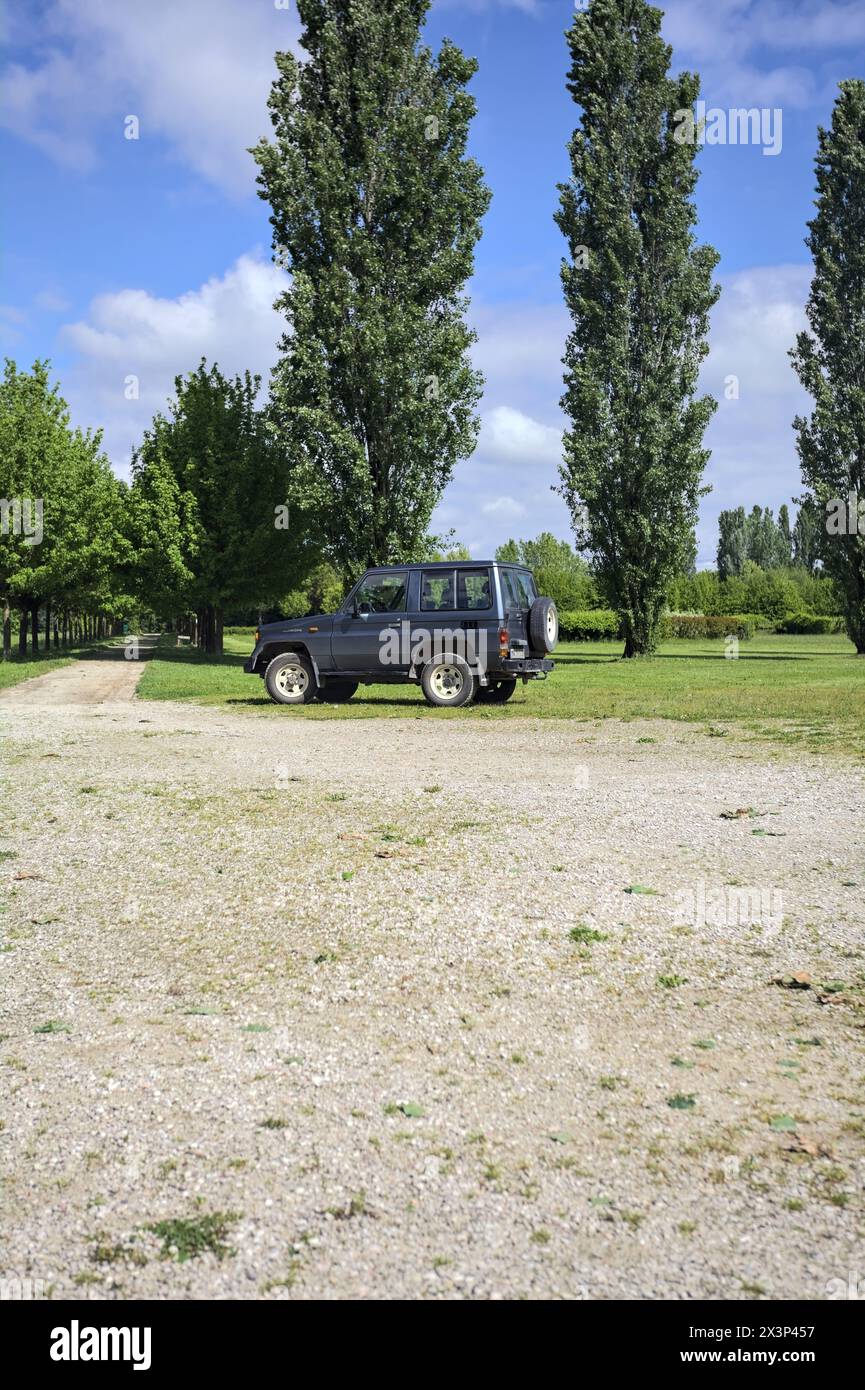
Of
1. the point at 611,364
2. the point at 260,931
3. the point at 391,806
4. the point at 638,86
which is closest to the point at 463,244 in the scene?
the point at 611,364

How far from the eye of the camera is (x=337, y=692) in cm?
1902

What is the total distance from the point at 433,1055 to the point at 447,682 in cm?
1366

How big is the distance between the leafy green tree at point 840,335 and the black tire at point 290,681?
26.2 meters

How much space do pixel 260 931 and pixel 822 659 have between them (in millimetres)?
33601

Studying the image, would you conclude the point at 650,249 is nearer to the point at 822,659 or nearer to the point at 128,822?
the point at 822,659

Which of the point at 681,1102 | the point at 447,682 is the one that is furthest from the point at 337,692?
the point at 681,1102

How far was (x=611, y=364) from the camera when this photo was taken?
114 feet

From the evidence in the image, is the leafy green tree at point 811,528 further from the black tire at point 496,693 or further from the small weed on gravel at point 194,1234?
the small weed on gravel at point 194,1234

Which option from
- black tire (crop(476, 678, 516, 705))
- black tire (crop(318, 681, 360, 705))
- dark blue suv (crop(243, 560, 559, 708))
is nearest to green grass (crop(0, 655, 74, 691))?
black tire (crop(318, 681, 360, 705))

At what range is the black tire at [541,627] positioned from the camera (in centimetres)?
1628

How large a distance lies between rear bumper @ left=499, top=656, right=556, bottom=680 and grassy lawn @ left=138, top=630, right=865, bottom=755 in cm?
66

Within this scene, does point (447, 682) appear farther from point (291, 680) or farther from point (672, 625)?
point (672, 625)

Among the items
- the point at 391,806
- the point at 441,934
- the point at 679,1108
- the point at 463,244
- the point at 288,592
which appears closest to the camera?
the point at 679,1108
